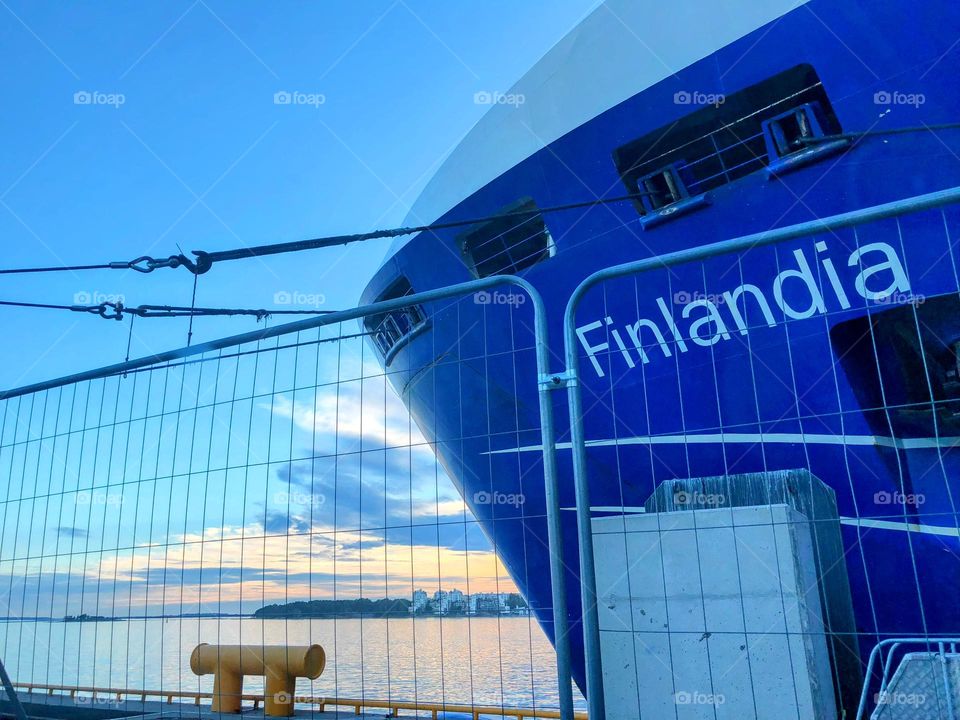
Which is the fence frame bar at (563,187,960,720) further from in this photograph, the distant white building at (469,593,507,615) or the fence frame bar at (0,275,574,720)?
the distant white building at (469,593,507,615)

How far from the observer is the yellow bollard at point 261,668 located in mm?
5599

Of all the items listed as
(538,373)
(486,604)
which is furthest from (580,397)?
(486,604)

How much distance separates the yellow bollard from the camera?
560 cm

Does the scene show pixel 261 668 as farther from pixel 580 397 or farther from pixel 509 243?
pixel 509 243

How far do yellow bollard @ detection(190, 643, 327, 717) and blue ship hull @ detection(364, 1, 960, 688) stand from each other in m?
1.83

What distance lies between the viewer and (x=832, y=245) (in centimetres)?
558

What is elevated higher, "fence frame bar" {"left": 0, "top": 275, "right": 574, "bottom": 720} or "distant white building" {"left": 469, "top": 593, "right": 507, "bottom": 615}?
"fence frame bar" {"left": 0, "top": 275, "right": 574, "bottom": 720}

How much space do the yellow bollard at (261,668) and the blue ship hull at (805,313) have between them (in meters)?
1.83

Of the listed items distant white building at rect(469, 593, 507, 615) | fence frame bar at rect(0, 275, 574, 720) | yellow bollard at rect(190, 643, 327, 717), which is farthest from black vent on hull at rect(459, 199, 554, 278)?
yellow bollard at rect(190, 643, 327, 717)

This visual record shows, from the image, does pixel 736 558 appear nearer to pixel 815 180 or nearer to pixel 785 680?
pixel 785 680

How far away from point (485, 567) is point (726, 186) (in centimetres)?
385

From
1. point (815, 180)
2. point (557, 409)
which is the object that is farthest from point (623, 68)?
point (557, 409)

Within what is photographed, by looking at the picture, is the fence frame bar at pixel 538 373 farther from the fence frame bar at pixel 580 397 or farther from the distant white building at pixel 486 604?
the distant white building at pixel 486 604

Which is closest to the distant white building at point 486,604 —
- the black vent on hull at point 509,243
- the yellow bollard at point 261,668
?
the yellow bollard at point 261,668
